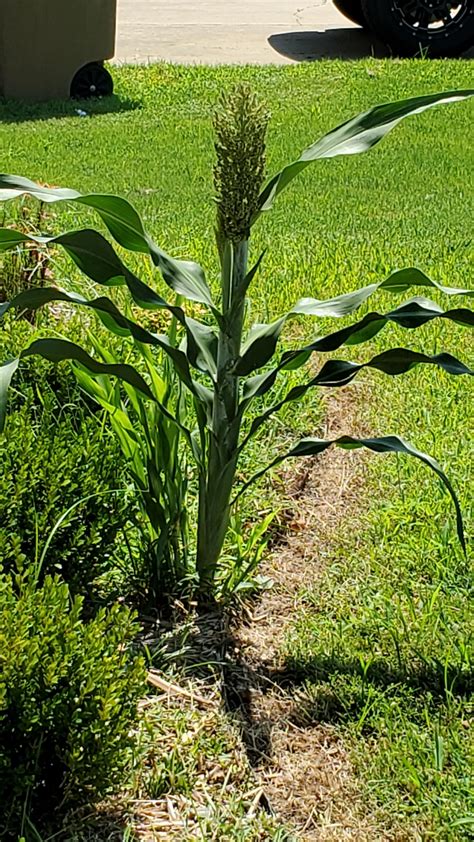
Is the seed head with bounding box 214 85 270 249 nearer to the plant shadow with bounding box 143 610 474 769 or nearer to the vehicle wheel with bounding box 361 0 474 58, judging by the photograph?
the plant shadow with bounding box 143 610 474 769

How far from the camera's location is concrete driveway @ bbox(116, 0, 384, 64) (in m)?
12.4

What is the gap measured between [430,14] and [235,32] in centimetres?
389

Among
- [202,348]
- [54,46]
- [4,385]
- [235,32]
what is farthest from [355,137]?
[235,32]

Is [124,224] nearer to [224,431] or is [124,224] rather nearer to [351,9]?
[224,431]

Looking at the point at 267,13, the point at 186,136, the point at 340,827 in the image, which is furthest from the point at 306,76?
the point at 340,827

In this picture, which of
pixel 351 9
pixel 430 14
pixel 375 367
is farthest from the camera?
pixel 351 9

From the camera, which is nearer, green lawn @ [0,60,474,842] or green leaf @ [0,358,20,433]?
green leaf @ [0,358,20,433]

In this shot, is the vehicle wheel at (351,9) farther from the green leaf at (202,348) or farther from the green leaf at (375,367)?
the green leaf at (375,367)

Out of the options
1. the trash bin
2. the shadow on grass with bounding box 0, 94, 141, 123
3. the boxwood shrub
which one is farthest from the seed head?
the trash bin

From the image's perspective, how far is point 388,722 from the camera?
2.29m

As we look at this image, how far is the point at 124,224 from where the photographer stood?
228 centimetres

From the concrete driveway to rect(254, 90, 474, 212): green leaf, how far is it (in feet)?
33.7

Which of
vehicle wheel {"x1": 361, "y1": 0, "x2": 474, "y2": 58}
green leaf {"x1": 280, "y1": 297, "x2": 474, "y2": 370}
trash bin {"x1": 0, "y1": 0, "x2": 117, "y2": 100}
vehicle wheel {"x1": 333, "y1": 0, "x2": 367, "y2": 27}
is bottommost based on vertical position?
green leaf {"x1": 280, "y1": 297, "x2": 474, "y2": 370}

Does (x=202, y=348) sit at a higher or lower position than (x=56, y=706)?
higher
